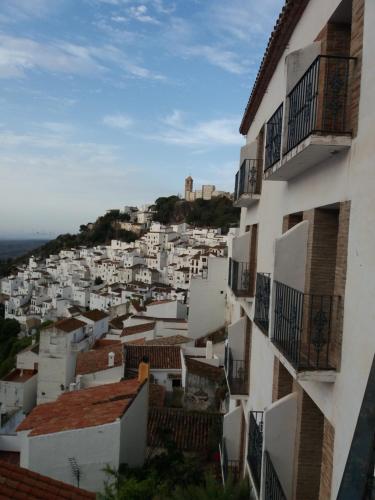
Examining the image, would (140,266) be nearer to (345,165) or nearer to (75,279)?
(75,279)

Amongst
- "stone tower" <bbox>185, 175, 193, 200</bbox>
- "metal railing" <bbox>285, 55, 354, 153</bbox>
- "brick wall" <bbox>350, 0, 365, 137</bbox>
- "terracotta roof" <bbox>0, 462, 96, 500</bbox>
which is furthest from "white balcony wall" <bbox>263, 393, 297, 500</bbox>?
"stone tower" <bbox>185, 175, 193, 200</bbox>

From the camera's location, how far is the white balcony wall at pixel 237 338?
999 centimetres

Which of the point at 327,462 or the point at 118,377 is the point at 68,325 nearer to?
the point at 118,377

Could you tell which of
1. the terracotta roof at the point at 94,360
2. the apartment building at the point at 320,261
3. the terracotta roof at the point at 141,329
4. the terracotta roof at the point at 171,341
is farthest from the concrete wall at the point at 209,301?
the apartment building at the point at 320,261

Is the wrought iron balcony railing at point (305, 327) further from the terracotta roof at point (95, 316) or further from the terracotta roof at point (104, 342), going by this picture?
the terracotta roof at point (95, 316)

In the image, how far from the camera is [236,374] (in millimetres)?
9883

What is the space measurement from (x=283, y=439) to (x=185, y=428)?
11037 mm

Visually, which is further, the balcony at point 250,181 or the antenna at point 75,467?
the antenna at point 75,467

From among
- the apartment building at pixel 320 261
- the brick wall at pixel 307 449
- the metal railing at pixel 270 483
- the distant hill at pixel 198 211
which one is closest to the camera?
the apartment building at pixel 320 261

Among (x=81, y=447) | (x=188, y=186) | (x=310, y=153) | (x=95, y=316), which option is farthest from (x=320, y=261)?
(x=188, y=186)

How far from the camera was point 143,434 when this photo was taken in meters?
13.0

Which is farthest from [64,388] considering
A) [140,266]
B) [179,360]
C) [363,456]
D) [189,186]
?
[189,186]

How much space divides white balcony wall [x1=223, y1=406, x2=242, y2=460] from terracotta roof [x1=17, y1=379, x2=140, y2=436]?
279 centimetres

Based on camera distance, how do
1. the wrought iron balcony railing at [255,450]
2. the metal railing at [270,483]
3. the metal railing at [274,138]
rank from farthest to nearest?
the wrought iron balcony railing at [255,450] < the metal railing at [274,138] < the metal railing at [270,483]
